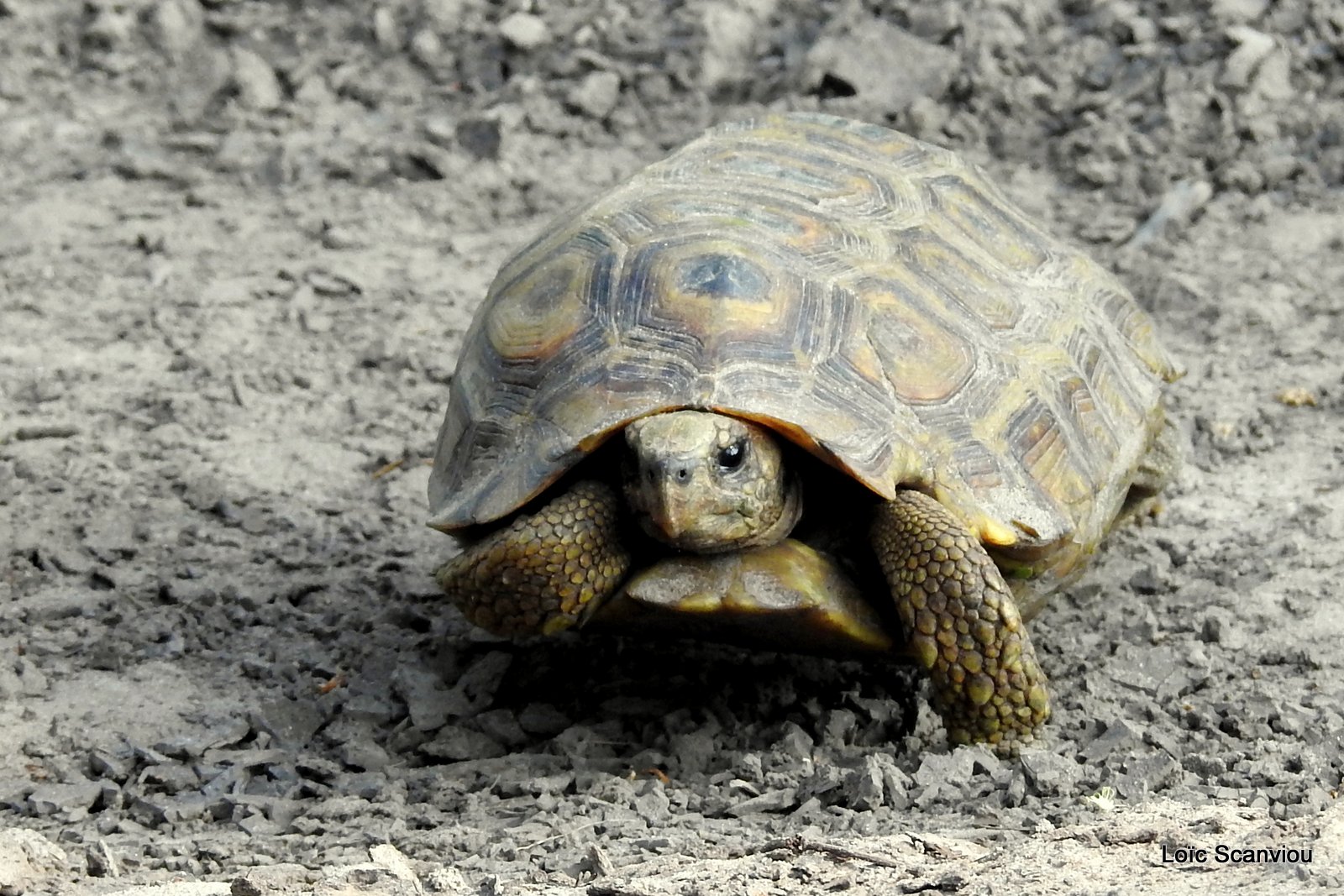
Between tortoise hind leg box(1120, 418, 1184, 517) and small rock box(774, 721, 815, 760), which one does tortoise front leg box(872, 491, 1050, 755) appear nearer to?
small rock box(774, 721, 815, 760)

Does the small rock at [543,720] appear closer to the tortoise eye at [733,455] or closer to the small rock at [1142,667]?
the tortoise eye at [733,455]

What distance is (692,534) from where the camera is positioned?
347 cm

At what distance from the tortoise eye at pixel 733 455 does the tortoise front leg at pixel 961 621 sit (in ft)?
1.17

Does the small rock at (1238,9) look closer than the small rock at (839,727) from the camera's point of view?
No

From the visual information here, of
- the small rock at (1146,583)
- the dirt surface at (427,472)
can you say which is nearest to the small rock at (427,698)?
the dirt surface at (427,472)

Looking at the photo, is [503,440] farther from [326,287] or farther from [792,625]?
[326,287]

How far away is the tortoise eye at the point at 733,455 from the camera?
3453 millimetres

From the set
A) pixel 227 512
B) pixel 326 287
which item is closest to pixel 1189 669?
pixel 227 512

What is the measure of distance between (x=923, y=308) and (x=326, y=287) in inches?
119

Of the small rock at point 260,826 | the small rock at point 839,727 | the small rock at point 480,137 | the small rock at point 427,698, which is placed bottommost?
the small rock at point 480,137

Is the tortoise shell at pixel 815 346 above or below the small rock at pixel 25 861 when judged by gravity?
above

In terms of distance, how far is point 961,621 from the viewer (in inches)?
140

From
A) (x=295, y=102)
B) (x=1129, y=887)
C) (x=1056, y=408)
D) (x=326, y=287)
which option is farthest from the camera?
(x=295, y=102)

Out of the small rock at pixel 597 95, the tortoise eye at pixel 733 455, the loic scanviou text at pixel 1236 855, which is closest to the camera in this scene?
the loic scanviou text at pixel 1236 855
